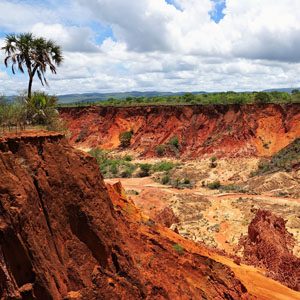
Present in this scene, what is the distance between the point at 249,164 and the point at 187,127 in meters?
14.1

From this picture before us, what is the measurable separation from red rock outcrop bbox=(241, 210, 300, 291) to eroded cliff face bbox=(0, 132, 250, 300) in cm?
569

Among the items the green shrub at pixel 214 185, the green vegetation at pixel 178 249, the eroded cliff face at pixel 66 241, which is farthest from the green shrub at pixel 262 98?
the eroded cliff face at pixel 66 241

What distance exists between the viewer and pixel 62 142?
10.3 meters

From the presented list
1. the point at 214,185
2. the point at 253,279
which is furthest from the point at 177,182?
the point at 253,279

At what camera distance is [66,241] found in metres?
9.10

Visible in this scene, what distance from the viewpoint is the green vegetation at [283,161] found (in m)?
42.9

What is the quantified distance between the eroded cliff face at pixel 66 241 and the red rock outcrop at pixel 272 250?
18.7ft

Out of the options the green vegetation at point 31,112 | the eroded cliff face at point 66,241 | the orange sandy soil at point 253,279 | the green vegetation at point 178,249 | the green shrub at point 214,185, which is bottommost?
the green shrub at point 214,185

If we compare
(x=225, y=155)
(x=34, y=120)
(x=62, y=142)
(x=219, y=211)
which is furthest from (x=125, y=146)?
(x=62, y=142)

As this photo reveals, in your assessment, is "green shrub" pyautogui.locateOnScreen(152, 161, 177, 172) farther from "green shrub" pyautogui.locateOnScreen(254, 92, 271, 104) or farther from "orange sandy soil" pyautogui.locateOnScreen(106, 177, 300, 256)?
"green shrub" pyautogui.locateOnScreen(254, 92, 271, 104)

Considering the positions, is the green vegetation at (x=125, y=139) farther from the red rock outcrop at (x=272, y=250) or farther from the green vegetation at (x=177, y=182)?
the red rock outcrop at (x=272, y=250)

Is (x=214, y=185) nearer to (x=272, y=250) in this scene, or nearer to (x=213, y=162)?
(x=213, y=162)

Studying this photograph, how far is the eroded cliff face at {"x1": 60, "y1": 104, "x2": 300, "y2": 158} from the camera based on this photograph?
52.7m

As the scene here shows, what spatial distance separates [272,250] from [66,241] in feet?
42.1
